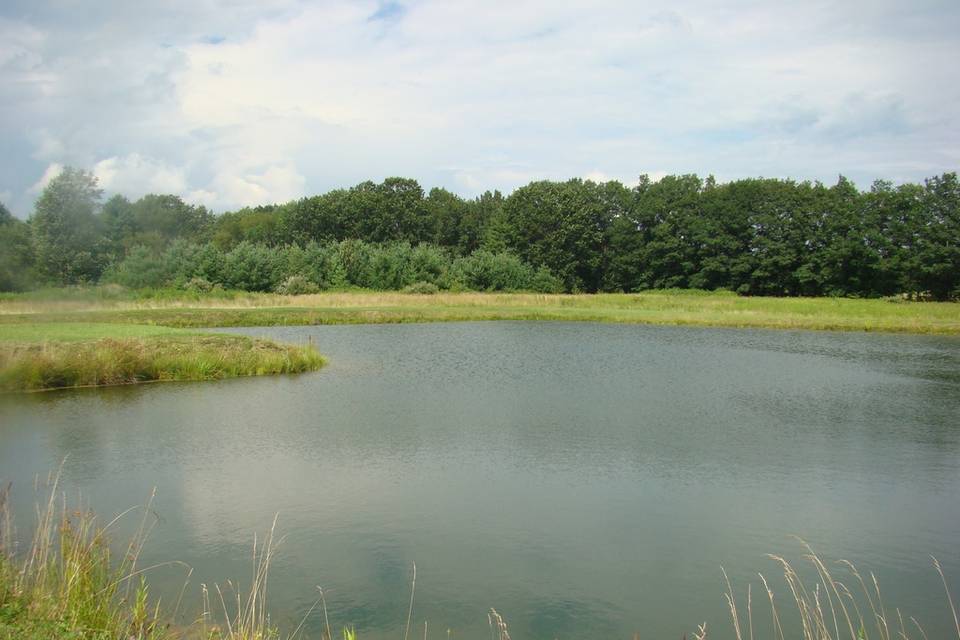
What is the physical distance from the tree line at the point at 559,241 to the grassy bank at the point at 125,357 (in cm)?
2299

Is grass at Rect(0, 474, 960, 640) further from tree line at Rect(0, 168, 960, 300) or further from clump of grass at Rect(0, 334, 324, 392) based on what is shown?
tree line at Rect(0, 168, 960, 300)

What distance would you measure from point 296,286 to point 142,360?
3552 cm

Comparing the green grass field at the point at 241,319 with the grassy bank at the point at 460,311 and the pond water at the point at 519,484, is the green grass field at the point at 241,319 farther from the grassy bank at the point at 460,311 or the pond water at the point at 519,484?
the pond water at the point at 519,484

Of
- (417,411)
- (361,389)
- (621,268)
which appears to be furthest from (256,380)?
(621,268)

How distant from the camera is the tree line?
52156mm

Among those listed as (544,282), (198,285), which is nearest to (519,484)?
(198,285)

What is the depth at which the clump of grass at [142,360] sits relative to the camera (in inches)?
698

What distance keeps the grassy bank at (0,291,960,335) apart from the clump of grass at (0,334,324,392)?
9.45 m

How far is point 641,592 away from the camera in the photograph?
7523 millimetres

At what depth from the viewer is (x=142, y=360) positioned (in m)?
19.3

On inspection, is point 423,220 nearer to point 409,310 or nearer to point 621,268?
point 621,268

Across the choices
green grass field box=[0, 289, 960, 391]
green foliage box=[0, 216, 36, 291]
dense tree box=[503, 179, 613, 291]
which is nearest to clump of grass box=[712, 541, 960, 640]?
green grass field box=[0, 289, 960, 391]

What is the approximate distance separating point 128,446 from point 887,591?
1151 centimetres

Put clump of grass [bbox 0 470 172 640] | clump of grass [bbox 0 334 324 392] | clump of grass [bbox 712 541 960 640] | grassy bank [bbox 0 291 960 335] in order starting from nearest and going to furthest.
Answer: clump of grass [bbox 0 470 172 640] → clump of grass [bbox 712 541 960 640] → clump of grass [bbox 0 334 324 392] → grassy bank [bbox 0 291 960 335]
